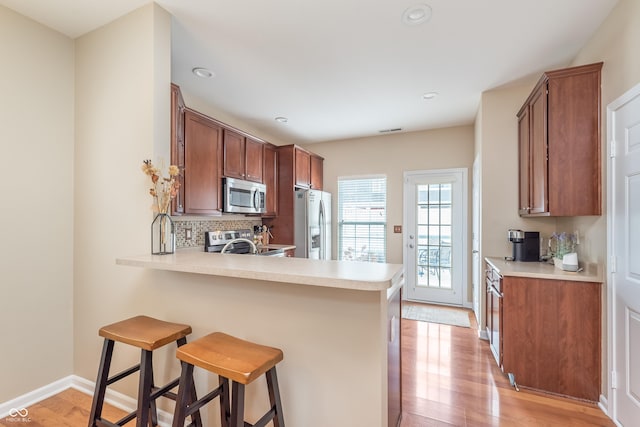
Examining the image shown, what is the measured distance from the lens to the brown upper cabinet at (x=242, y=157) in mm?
3391

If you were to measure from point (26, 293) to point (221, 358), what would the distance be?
177 cm

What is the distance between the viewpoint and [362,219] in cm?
500

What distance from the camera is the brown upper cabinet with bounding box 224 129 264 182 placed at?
3391 mm

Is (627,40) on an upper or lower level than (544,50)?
lower

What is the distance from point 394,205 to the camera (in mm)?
4762

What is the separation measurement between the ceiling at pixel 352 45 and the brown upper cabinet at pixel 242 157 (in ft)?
1.44

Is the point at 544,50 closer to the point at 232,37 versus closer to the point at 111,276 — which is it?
the point at 232,37

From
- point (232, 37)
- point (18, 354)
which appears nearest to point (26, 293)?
point (18, 354)

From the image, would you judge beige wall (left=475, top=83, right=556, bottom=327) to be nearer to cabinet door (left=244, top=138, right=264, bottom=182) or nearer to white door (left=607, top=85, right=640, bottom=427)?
white door (left=607, top=85, right=640, bottom=427)

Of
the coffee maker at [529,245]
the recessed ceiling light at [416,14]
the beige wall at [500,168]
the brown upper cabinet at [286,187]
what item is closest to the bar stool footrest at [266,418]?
the recessed ceiling light at [416,14]

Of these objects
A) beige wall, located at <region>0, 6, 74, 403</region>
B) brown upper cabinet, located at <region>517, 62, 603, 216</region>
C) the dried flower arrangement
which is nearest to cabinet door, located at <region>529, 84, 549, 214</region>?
brown upper cabinet, located at <region>517, 62, 603, 216</region>

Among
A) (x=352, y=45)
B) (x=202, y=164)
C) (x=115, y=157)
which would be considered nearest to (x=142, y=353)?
(x=115, y=157)

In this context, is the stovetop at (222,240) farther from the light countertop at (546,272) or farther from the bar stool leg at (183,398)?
the light countertop at (546,272)

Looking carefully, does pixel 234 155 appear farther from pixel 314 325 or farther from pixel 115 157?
pixel 314 325
